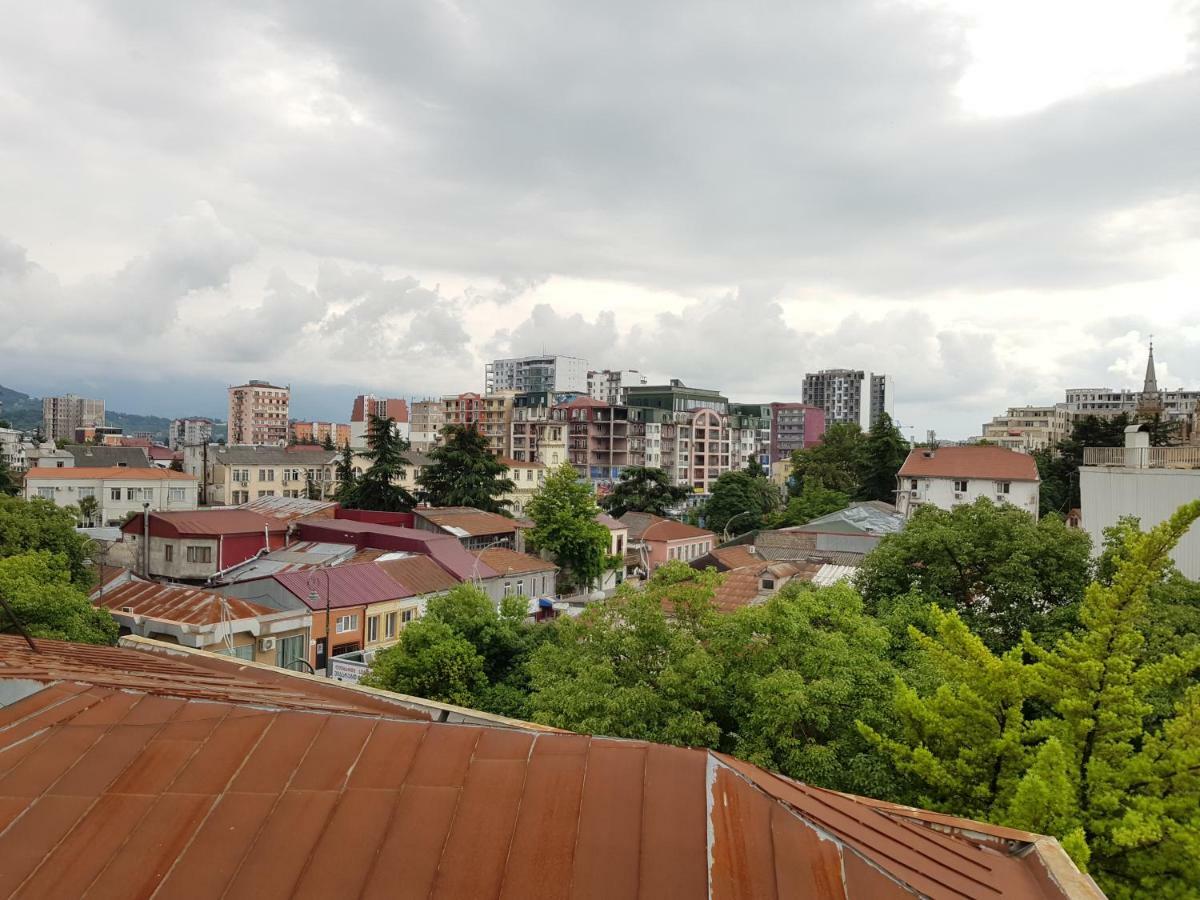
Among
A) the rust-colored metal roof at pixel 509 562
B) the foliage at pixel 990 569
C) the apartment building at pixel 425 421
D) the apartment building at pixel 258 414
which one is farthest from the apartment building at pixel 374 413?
the foliage at pixel 990 569

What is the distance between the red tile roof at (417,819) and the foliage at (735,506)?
58722 mm

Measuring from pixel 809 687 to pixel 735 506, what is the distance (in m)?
52.8

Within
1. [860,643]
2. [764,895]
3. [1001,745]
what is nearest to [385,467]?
[860,643]

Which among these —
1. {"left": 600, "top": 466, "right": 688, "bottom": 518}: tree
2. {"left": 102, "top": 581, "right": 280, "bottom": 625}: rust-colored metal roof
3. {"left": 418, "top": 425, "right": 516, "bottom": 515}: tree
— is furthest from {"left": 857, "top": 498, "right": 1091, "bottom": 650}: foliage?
{"left": 600, "top": 466, "right": 688, "bottom": 518}: tree

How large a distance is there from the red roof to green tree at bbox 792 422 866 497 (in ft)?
51.2

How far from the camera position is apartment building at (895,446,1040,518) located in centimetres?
4603

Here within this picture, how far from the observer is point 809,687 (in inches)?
508

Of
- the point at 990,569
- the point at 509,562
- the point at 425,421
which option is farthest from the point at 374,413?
the point at 990,569

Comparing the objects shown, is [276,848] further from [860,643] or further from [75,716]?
[860,643]

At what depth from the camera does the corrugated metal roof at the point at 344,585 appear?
2628cm

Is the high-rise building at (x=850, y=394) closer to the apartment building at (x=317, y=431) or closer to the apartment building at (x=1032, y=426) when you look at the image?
the apartment building at (x=1032, y=426)

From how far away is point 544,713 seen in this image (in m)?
15.6

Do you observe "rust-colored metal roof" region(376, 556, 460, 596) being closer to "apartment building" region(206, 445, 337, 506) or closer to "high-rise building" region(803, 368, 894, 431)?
"apartment building" region(206, 445, 337, 506)

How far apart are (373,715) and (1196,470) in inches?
842
